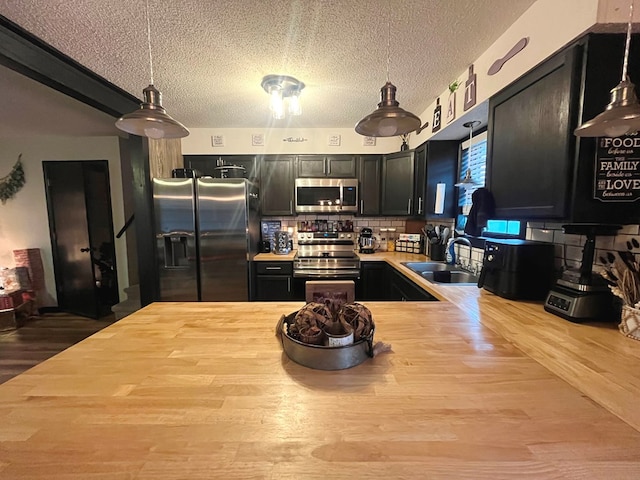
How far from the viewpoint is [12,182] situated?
11.8ft

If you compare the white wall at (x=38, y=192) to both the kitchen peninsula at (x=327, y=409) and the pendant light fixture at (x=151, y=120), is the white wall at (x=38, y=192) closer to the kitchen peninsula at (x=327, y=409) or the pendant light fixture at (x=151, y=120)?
the pendant light fixture at (x=151, y=120)

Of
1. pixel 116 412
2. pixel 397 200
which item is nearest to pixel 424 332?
pixel 116 412

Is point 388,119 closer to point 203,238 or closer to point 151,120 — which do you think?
point 151,120

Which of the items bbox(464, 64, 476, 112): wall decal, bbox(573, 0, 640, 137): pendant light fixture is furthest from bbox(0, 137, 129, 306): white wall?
bbox(573, 0, 640, 137): pendant light fixture

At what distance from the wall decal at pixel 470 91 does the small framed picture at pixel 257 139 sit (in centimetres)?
224

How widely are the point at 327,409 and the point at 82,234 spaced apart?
4.46 metres

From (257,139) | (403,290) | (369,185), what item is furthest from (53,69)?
(403,290)

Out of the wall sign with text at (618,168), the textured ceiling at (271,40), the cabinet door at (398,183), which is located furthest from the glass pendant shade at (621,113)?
the cabinet door at (398,183)

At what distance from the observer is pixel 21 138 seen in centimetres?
358

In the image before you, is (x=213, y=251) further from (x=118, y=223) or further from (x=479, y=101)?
(x=479, y=101)

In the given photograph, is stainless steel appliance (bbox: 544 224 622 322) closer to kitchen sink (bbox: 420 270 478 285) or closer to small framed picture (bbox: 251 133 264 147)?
kitchen sink (bbox: 420 270 478 285)

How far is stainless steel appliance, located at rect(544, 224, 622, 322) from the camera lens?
46.4 inches

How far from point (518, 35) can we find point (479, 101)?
0.40 meters

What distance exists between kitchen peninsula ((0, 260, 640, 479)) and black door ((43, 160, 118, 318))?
3462 millimetres
